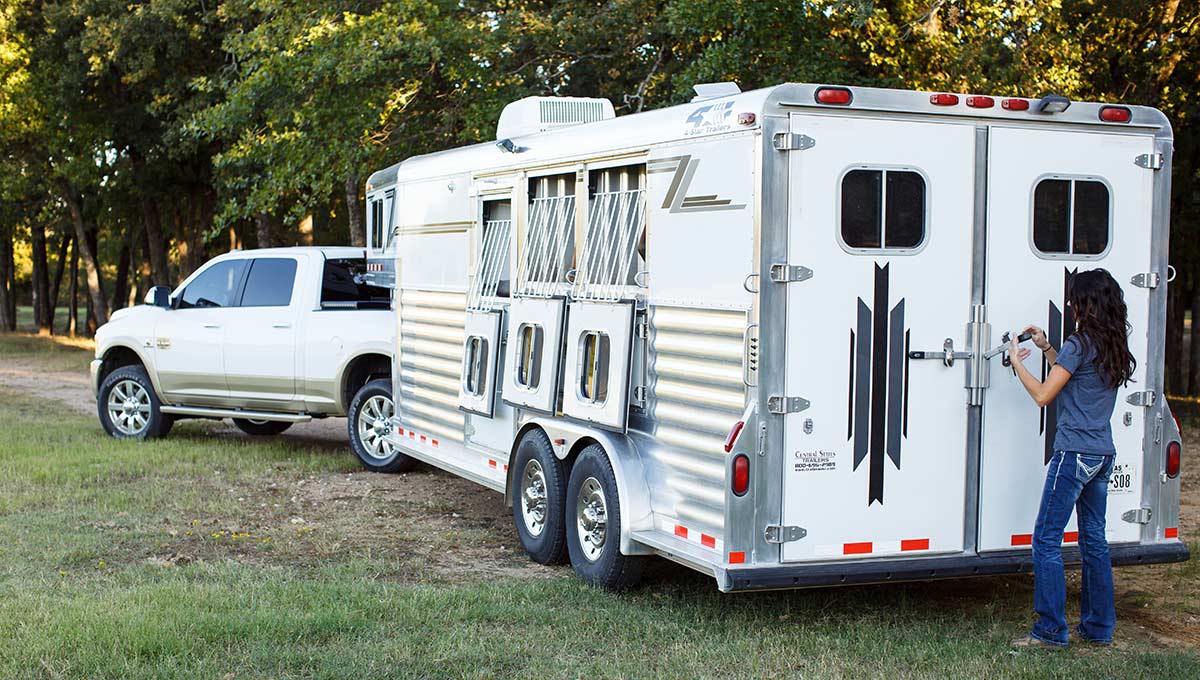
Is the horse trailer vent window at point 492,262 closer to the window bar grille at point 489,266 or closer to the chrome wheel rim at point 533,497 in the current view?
the window bar grille at point 489,266

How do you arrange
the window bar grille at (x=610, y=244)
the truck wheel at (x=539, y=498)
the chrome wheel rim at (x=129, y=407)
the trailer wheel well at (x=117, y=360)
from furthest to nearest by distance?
the trailer wheel well at (x=117, y=360), the chrome wheel rim at (x=129, y=407), the truck wheel at (x=539, y=498), the window bar grille at (x=610, y=244)

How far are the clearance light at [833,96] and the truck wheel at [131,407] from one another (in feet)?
29.8

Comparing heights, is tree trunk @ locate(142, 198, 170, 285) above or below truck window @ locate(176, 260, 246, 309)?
above

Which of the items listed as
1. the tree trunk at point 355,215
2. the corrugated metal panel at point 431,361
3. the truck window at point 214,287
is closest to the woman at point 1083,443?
the corrugated metal panel at point 431,361

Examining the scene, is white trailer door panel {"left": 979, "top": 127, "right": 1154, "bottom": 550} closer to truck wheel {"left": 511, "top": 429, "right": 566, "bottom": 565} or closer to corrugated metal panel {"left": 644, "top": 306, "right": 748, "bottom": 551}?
corrugated metal panel {"left": 644, "top": 306, "right": 748, "bottom": 551}

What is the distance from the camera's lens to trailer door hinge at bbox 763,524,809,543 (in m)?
6.30

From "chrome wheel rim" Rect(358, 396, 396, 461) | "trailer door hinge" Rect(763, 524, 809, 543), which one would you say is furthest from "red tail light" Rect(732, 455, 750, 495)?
"chrome wheel rim" Rect(358, 396, 396, 461)

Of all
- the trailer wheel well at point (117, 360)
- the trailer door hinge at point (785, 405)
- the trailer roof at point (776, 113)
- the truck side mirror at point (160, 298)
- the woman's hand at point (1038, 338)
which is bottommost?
the trailer wheel well at point (117, 360)

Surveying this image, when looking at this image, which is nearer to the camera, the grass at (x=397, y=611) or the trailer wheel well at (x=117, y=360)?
the grass at (x=397, y=611)

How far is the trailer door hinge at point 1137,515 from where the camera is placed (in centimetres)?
702

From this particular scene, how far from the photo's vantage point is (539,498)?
835 centimetres

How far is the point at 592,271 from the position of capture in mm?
7828

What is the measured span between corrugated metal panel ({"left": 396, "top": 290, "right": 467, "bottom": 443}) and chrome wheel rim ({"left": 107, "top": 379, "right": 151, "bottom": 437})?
13.2ft

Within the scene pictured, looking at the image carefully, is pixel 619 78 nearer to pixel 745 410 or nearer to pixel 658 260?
pixel 658 260
